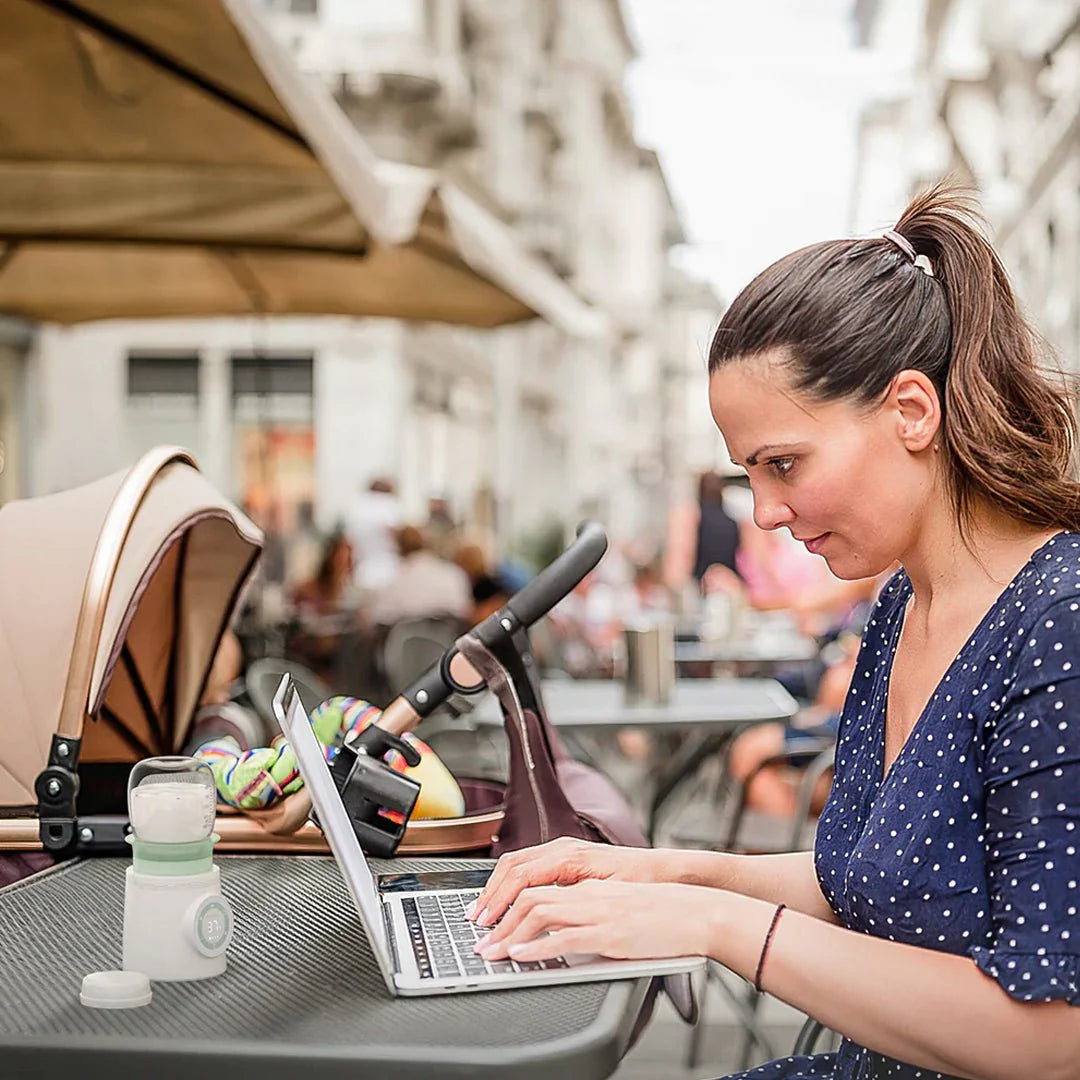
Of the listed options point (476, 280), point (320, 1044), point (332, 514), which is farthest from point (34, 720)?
point (332, 514)

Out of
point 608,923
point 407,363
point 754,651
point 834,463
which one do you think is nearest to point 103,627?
point 608,923

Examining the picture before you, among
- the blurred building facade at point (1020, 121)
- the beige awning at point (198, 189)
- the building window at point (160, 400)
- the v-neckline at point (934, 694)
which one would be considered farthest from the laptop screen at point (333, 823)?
the building window at point (160, 400)

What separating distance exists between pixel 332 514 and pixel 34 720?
14.8 meters

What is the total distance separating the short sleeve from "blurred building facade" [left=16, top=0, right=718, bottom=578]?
1.95 feet

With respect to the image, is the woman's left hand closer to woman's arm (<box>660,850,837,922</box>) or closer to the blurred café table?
woman's arm (<box>660,850,837,922</box>)

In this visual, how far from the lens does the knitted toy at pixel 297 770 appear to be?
2.16 metres

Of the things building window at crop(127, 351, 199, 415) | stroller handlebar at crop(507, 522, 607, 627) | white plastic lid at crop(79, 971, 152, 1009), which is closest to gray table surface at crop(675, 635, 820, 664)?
stroller handlebar at crop(507, 522, 607, 627)

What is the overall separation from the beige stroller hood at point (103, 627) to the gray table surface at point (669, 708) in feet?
5.34

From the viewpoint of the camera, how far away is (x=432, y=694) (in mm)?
2293

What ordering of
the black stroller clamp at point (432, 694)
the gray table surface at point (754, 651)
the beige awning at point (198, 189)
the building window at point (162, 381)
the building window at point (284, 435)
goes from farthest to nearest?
the building window at point (162, 381) < the building window at point (284, 435) < the gray table surface at point (754, 651) < the beige awning at point (198, 189) < the black stroller clamp at point (432, 694)

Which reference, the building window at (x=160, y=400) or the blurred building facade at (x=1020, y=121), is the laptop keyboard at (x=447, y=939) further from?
the building window at (x=160, y=400)

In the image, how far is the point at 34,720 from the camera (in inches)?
85.0

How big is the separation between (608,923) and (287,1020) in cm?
33

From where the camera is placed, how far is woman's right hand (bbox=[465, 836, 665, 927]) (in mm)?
1678
